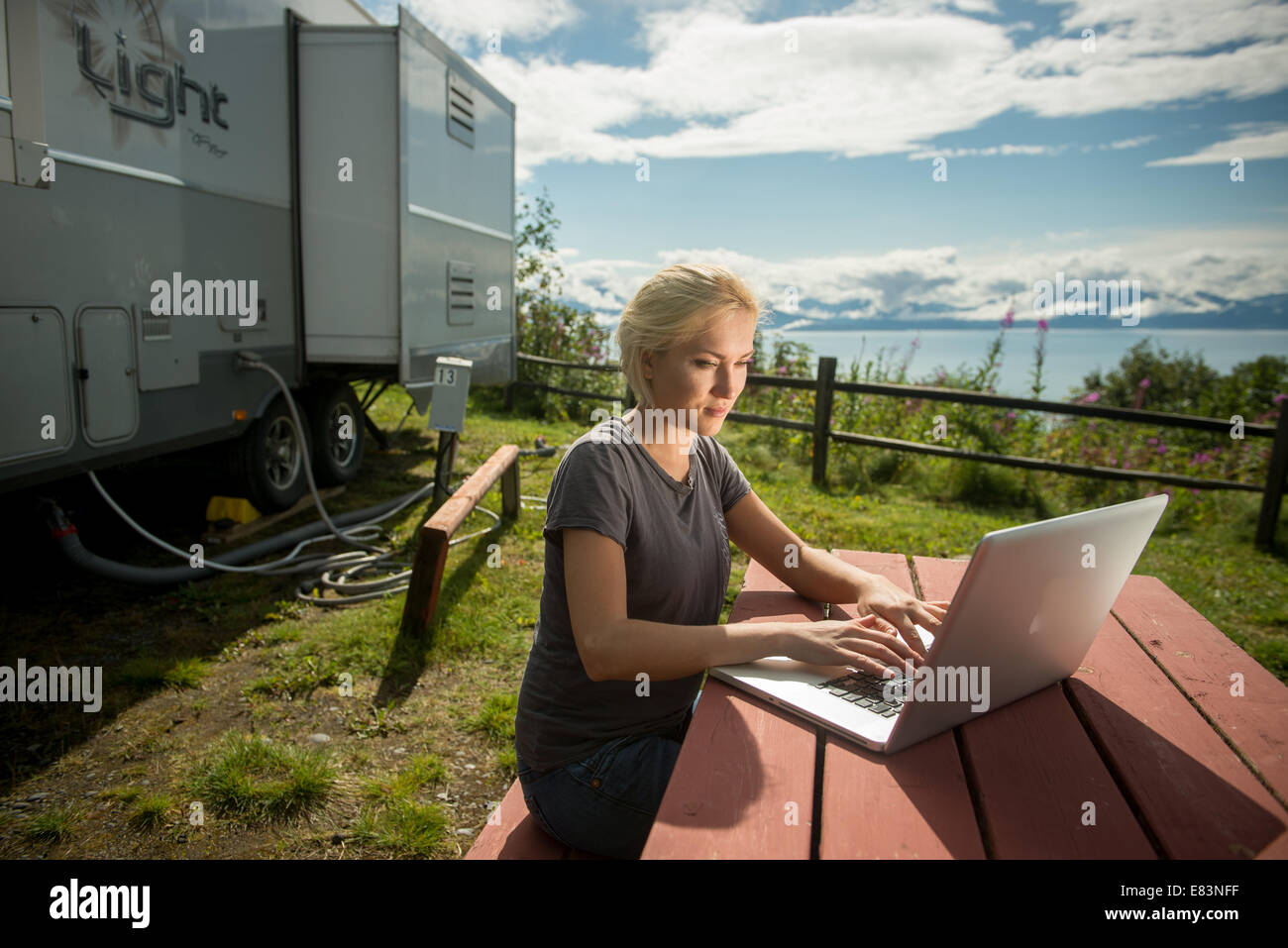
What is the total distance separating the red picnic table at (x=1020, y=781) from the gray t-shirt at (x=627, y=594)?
236 millimetres

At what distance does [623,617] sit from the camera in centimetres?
150

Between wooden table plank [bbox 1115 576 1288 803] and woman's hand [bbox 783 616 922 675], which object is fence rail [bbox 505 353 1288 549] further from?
woman's hand [bbox 783 616 922 675]

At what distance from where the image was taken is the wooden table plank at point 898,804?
3.55 feet

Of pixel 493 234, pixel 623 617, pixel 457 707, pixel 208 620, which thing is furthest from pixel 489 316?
pixel 623 617

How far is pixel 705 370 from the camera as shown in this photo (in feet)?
5.53

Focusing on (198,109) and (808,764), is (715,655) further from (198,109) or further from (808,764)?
(198,109)

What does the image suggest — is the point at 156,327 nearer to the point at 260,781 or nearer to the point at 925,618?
the point at 260,781

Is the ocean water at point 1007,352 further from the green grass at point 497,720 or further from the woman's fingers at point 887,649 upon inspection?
the woman's fingers at point 887,649

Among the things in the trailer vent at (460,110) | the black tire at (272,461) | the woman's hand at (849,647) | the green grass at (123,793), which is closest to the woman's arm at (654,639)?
the woman's hand at (849,647)

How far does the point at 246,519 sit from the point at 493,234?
11.1 feet

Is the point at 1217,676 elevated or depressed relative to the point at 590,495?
depressed

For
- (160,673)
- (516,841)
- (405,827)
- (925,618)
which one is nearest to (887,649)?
(925,618)

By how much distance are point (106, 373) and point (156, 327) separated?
428mm

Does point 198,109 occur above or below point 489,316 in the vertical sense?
above
